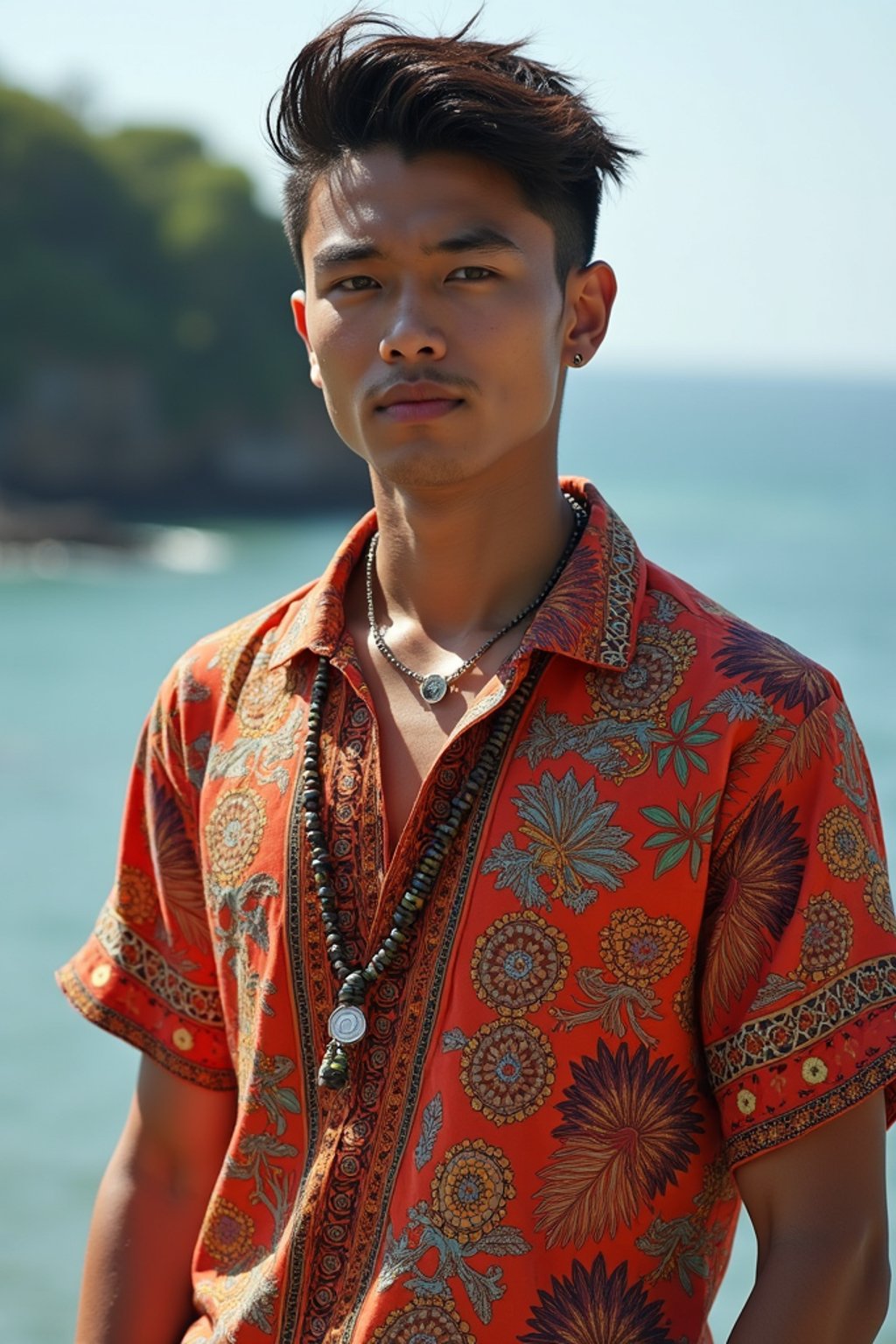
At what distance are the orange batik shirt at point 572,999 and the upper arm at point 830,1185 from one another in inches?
0.9

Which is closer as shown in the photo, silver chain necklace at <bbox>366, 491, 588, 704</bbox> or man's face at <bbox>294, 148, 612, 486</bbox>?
man's face at <bbox>294, 148, 612, 486</bbox>

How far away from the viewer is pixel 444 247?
162cm

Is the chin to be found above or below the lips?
below

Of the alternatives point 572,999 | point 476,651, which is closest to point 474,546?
point 476,651

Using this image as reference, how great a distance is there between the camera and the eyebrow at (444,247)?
1622 mm

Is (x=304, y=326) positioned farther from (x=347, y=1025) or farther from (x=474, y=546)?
(x=347, y=1025)

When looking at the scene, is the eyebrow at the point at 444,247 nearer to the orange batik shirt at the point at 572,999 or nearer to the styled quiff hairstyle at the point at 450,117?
the styled quiff hairstyle at the point at 450,117

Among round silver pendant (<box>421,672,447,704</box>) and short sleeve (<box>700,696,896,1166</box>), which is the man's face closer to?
round silver pendant (<box>421,672,447,704</box>)

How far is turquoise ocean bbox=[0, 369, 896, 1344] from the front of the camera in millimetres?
6254

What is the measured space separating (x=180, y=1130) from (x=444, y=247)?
0.94 metres

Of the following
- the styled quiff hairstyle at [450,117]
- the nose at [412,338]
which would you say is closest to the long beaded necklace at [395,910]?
the nose at [412,338]

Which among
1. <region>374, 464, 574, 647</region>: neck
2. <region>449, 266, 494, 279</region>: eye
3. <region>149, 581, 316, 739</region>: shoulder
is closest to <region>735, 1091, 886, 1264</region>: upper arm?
<region>374, 464, 574, 647</region>: neck

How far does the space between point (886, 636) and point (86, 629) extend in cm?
1010

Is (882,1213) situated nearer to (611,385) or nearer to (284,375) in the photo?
(284,375)
